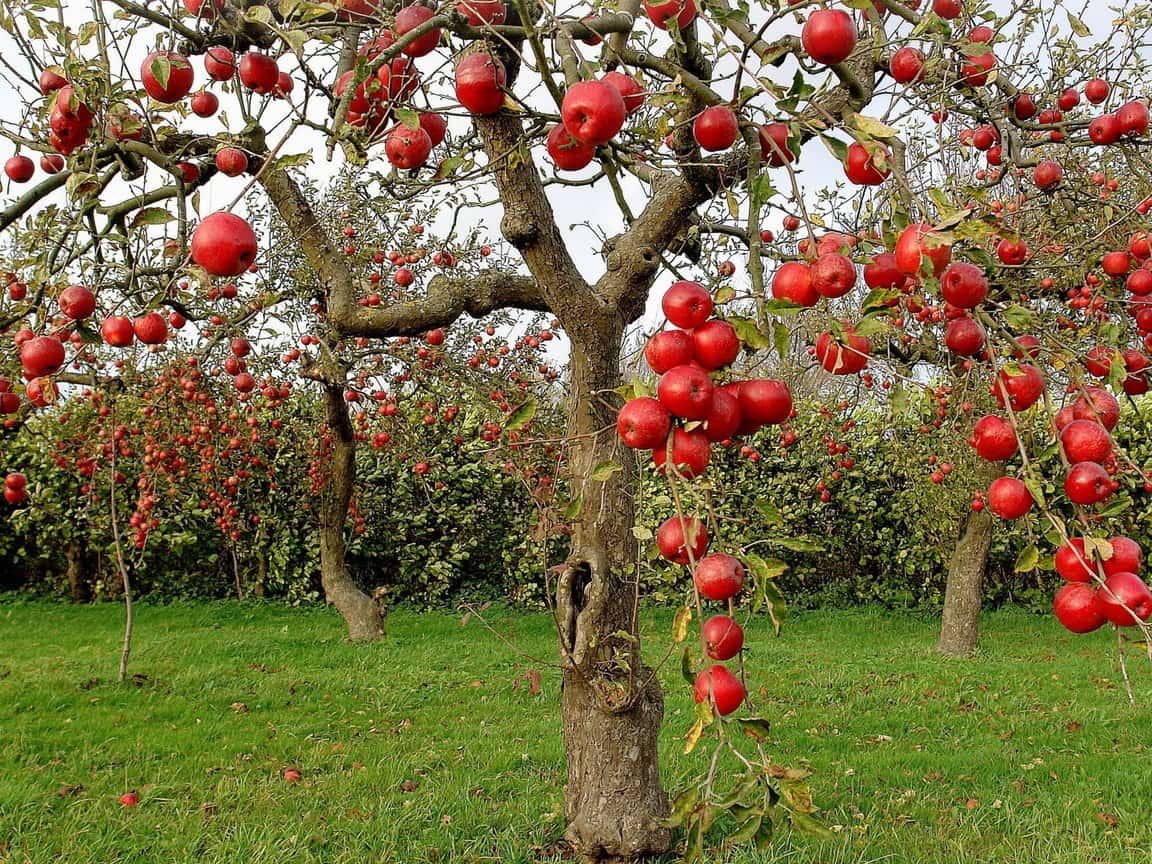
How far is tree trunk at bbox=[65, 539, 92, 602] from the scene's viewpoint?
32.0ft

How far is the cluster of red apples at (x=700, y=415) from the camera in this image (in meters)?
1.22

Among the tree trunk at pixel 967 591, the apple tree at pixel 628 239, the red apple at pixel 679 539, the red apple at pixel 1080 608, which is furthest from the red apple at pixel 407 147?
the tree trunk at pixel 967 591

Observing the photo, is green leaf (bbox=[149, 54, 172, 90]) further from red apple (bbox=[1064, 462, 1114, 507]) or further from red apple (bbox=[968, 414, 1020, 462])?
red apple (bbox=[1064, 462, 1114, 507])

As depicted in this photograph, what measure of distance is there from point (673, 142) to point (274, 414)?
685 cm

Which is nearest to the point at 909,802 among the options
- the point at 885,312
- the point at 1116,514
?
the point at 1116,514

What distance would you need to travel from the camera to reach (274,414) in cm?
865

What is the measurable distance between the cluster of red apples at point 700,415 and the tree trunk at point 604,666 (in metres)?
1.76

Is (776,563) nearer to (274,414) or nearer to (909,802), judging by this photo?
(909,802)

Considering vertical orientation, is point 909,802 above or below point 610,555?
below

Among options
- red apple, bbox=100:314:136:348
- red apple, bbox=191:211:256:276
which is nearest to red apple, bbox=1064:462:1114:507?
red apple, bbox=191:211:256:276

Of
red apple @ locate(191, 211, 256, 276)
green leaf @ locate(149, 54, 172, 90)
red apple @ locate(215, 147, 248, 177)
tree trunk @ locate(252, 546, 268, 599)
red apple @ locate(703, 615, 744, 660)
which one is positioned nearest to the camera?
red apple @ locate(703, 615, 744, 660)

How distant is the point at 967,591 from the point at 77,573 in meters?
9.62

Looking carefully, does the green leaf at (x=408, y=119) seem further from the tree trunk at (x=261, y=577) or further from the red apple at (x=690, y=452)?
the tree trunk at (x=261, y=577)

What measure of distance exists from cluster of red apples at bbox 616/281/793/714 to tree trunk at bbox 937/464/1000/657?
739cm
